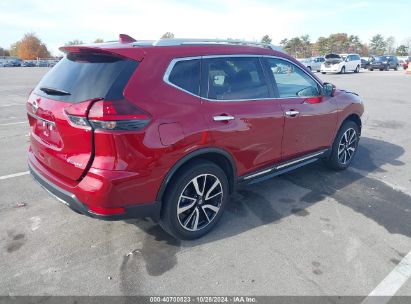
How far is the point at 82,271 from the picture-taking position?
108 inches

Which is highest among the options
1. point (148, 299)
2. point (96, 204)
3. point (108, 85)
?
point (108, 85)

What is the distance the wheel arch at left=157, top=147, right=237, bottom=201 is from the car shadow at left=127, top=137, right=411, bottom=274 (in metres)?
0.25

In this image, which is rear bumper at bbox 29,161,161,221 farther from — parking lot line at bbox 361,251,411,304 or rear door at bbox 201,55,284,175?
parking lot line at bbox 361,251,411,304

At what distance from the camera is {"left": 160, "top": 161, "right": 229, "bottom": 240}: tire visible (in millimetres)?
2947

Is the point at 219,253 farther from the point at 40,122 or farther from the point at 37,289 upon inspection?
the point at 40,122

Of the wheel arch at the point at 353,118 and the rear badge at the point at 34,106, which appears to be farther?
the wheel arch at the point at 353,118

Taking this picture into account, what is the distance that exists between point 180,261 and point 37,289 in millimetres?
1160

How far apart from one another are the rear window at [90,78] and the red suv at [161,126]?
1cm

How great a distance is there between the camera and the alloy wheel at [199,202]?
3096 millimetres

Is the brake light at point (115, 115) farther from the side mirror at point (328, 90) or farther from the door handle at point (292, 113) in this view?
the side mirror at point (328, 90)

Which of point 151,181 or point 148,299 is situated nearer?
point 148,299

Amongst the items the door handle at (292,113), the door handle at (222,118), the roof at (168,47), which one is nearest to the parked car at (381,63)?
the door handle at (292,113)

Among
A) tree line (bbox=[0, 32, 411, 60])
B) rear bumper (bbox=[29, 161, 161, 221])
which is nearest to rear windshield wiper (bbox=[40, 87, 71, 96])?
rear bumper (bbox=[29, 161, 161, 221])

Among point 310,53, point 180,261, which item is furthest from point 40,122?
point 310,53
